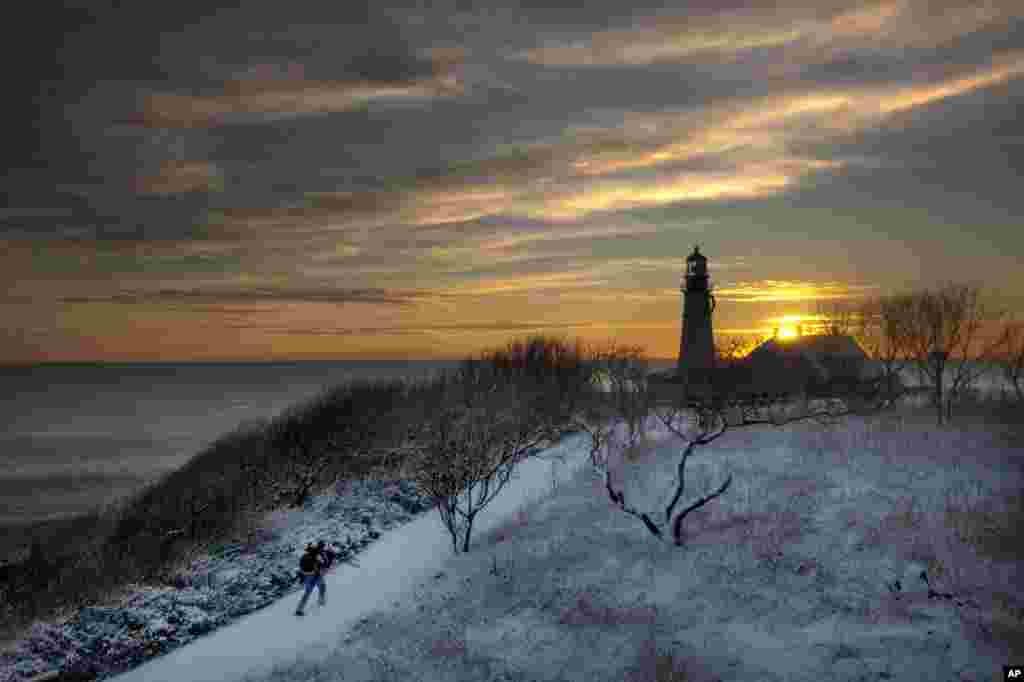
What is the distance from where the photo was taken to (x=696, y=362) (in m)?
51.5

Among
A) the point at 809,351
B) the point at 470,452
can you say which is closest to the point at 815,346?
the point at 809,351

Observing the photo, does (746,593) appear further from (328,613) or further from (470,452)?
(470,452)

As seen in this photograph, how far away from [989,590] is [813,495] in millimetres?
7724

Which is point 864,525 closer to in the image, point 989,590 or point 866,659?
point 989,590

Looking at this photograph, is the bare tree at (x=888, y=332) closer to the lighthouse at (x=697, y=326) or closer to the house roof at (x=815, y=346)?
the house roof at (x=815, y=346)

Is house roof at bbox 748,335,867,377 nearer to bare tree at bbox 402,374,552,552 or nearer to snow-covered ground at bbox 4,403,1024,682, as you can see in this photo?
bare tree at bbox 402,374,552,552

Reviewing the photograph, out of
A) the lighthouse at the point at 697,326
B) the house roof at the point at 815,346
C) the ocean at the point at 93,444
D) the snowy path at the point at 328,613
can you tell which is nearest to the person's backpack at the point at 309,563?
the snowy path at the point at 328,613

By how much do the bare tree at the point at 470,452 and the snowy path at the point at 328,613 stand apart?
127 cm

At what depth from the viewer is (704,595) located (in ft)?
54.3

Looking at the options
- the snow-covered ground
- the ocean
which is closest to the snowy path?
the snow-covered ground

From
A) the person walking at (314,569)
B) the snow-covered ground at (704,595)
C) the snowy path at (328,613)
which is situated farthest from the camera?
the person walking at (314,569)

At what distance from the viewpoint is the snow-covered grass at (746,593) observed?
13.4 metres

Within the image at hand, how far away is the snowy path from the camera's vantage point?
54.6 feet

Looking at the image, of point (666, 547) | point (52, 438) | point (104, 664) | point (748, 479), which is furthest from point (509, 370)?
point (52, 438)
